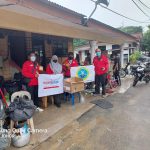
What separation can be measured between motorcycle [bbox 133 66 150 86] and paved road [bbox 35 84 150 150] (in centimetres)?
415

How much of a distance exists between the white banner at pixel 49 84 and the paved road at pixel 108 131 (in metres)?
1.26

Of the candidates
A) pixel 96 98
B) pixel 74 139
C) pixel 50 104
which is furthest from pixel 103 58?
pixel 74 139

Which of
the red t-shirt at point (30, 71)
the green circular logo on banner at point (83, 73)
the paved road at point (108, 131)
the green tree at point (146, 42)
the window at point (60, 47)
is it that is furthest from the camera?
the green tree at point (146, 42)

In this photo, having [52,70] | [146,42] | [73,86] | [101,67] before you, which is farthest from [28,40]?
[146,42]

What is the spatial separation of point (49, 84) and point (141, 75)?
21.1 ft

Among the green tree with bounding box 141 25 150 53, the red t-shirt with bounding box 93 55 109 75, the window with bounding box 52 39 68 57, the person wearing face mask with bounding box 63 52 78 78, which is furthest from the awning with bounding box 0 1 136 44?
the green tree with bounding box 141 25 150 53

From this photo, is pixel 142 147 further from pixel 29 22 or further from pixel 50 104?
pixel 29 22

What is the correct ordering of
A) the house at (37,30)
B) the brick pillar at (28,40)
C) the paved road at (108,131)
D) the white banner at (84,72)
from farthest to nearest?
the brick pillar at (28,40) → the white banner at (84,72) → the house at (37,30) → the paved road at (108,131)

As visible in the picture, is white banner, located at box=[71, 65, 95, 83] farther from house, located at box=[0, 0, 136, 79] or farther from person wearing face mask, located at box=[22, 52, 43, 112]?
person wearing face mask, located at box=[22, 52, 43, 112]

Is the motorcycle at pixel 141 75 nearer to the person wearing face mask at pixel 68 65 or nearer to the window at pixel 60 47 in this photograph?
the window at pixel 60 47

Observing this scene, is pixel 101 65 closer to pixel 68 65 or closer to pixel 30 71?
pixel 68 65

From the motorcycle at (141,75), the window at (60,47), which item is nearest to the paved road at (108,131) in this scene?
the motorcycle at (141,75)

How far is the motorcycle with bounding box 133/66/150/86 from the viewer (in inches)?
451

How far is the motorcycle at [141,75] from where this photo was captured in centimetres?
1146
